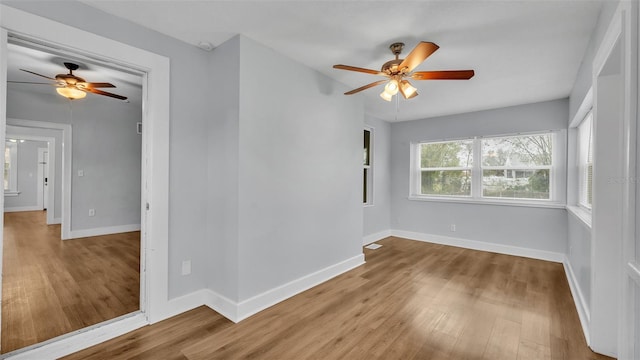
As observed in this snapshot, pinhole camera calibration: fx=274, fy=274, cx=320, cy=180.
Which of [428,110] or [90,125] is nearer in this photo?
[428,110]

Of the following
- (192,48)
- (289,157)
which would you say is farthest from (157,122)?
(289,157)

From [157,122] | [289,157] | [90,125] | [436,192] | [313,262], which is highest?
[90,125]

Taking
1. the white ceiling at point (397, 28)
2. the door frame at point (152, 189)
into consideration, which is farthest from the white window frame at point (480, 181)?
the door frame at point (152, 189)

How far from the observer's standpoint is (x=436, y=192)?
17.3 feet

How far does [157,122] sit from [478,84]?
142 inches

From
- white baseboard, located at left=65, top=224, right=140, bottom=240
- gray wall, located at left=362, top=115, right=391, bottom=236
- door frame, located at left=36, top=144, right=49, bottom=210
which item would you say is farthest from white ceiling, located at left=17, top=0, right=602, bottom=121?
door frame, located at left=36, top=144, right=49, bottom=210

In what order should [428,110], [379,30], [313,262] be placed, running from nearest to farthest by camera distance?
[379,30] < [313,262] < [428,110]

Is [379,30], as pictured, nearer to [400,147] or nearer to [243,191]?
[243,191]

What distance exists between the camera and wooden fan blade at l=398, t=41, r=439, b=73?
1912 mm

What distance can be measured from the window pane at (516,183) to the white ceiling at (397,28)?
5.19 ft

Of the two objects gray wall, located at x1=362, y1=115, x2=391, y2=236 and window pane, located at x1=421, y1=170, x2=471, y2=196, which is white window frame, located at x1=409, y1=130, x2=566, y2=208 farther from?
gray wall, located at x1=362, y1=115, x2=391, y2=236

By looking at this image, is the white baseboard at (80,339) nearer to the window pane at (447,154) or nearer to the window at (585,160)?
the window at (585,160)

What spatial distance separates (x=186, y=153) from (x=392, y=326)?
2.33 m

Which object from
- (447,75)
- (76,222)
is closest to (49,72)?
(76,222)
